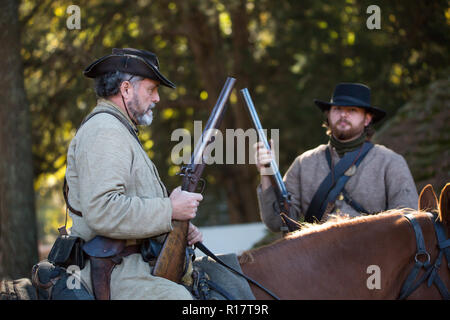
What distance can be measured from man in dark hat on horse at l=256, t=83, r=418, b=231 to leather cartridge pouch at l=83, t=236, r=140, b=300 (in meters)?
1.94

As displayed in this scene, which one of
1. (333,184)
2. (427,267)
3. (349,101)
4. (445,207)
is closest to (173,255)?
(427,267)

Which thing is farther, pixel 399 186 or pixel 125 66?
pixel 399 186

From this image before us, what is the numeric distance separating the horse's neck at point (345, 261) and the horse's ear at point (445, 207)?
19cm

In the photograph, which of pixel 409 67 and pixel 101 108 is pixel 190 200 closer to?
pixel 101 108

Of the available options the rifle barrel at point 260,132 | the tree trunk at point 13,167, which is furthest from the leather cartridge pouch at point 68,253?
the tree trunk at point 13,167

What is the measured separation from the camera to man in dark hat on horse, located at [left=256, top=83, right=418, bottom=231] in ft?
15.9

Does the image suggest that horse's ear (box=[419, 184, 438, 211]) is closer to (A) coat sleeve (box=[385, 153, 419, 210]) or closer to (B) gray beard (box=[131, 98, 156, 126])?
(A) coat sleeve (box=[385, 153, 419, 210])

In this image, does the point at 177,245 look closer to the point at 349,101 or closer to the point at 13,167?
the point at 349,101

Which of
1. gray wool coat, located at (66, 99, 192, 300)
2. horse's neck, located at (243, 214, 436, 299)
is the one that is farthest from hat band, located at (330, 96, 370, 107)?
gray wool coat, located at (66, 99, 192, 300)

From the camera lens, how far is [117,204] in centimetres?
285

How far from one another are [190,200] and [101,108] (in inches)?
28.7

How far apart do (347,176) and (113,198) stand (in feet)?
8.78

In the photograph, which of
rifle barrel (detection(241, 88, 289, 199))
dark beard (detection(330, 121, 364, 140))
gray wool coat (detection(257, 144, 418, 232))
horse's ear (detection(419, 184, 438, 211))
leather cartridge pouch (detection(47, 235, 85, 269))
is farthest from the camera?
dark beard (detection(330, 121, 364, 140))

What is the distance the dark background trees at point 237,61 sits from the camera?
10.1 meters
